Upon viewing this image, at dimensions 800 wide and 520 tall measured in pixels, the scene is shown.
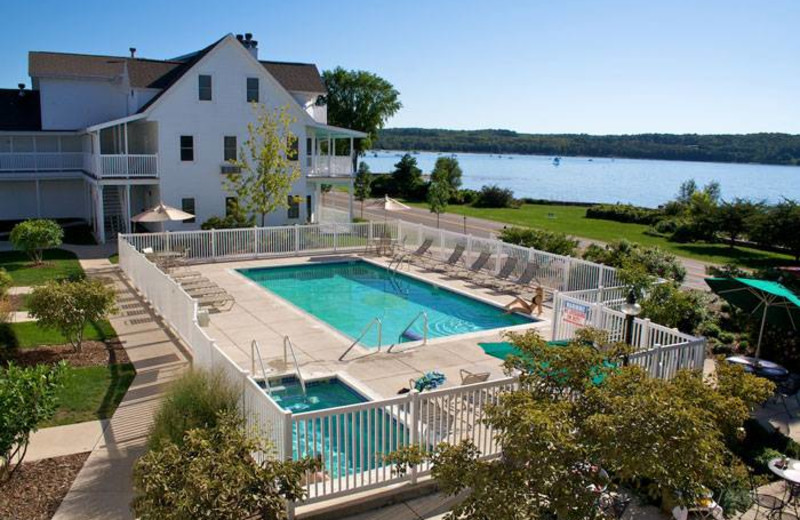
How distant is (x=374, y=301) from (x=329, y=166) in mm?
14309

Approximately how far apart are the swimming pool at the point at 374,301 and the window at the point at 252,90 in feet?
33.8

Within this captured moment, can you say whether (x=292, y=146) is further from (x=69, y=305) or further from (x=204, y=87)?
(x=69, y=305)

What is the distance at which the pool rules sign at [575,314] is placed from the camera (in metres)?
13.8

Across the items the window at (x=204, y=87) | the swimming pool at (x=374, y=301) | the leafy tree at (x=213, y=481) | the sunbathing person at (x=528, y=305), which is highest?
the window at (x=204, y=87)

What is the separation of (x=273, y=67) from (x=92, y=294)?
26.8 m

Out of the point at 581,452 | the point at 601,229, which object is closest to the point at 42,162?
the point at 601,229

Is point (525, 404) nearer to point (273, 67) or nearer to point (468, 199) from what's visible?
point (273, 67)

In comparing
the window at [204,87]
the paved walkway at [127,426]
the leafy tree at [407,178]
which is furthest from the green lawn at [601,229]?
the paved walkway at [127,426]

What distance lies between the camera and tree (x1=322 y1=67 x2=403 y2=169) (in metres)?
68.7

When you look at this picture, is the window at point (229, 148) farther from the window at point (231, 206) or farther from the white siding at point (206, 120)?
the window at point (231, 206)

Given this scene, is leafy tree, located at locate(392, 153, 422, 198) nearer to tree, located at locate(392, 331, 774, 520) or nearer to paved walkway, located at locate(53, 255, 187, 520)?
paved walkway, located at locate(53, 255, 187, 520)

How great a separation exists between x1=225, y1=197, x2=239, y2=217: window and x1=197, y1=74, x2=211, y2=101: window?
4.58 meters

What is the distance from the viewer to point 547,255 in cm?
2083

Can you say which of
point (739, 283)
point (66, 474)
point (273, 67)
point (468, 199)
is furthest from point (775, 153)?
point (66, 474)
